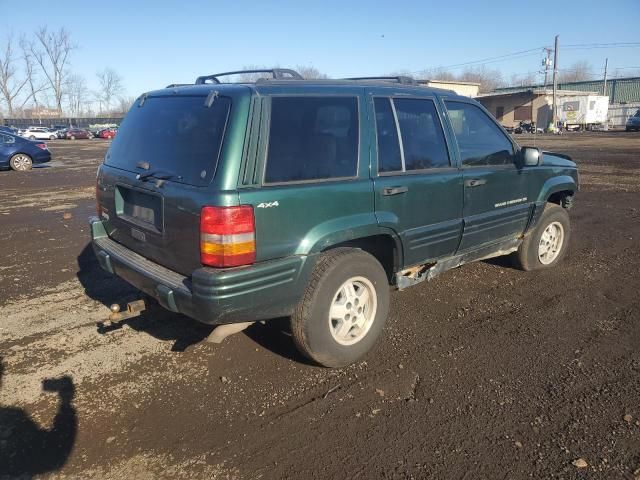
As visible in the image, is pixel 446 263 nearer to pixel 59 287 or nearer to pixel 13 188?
pixel 59 287

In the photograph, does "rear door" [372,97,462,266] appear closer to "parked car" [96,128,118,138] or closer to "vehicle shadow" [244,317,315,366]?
"vehicle shadow" [244,317,315,366]

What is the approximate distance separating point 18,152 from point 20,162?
1.20 feet

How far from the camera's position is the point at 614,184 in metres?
11.8

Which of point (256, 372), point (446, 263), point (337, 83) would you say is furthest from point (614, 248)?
point (256, 372)

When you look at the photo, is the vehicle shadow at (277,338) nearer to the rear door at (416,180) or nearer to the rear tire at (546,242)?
the rear door at (416,180)

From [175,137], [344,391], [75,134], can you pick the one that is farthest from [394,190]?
[75,134]

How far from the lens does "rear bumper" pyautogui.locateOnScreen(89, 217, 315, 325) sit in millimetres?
2756

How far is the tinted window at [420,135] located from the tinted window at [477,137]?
0.80 feet

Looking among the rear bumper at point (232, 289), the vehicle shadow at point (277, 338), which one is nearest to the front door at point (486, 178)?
the vehicle shadow at point (277, 338)

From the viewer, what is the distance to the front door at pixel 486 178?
164 inches

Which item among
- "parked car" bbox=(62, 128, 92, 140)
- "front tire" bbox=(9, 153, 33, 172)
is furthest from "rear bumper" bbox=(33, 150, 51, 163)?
"parked car" bbox=(62, 128, 92, 140)

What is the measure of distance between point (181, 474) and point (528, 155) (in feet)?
12.8

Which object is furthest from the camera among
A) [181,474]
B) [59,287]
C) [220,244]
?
[59,287]

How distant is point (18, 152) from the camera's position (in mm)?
17406
